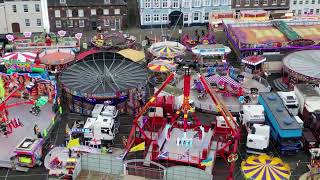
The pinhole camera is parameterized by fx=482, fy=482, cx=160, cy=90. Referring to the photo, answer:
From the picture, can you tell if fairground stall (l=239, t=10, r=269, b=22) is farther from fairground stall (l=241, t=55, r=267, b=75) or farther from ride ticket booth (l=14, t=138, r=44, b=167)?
ride ticket booth (l=14, t=138, r=44, b=167)

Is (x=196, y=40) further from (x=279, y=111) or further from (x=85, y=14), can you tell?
(x=279, y=111)

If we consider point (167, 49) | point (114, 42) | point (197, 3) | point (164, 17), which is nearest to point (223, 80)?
point (167, 49)

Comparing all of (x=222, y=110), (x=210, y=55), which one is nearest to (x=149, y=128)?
(x=222, y=110)

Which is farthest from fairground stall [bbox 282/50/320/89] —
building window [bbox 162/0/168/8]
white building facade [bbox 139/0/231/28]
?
building window [bbox 162/0/168/8]

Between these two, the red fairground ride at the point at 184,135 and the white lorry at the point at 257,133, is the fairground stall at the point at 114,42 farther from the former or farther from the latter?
the white lorry at the point at 257,133

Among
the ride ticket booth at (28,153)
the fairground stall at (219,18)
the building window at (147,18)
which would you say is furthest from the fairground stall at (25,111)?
the fairground stall at (219,18)

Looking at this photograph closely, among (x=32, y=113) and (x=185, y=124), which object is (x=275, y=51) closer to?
(x=185, y=124)
